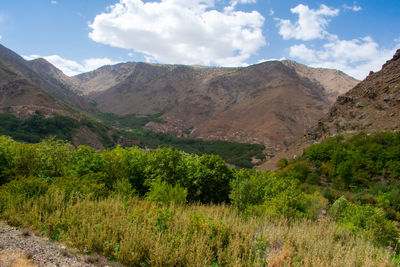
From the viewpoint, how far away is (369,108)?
3534 cm

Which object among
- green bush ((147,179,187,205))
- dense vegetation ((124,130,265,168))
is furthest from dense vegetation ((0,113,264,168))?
green bush ((147,179,187,205))

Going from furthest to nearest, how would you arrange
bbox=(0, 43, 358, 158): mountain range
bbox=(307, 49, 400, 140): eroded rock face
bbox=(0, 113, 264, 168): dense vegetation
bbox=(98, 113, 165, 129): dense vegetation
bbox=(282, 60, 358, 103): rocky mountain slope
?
bbox=(282, 60, 358, 103): rocky mountain slope
bbox=(98, 113, 165, 129): dense vegetation
bbox=(0, 43, 358, 158): mountain range
bbox=(0, 113, 264, 168): dense vegetation
bbox=(307, 49, 400, 140): eroded rock face

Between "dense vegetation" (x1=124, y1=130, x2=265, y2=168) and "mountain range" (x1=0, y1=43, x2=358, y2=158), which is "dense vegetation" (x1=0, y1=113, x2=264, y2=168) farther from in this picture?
"mountain range" (x1=0, y1=43, x2=358, y2=158)

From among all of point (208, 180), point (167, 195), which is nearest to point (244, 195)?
point (208, 180)

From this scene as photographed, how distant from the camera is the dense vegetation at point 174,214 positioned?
14.5ft

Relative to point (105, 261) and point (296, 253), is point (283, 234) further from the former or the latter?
point (105, 261)

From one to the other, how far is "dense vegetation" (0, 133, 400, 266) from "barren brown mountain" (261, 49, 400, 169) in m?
24.0

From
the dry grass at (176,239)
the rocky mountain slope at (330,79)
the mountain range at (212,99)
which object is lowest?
the dry grass at (176,239)

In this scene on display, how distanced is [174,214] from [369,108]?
39.8 metres

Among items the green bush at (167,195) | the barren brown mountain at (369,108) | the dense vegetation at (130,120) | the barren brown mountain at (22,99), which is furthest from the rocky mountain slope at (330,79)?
the green bush at (167,195)

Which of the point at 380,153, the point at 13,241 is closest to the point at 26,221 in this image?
A: the point at 13,241

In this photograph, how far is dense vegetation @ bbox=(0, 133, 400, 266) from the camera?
14.5 ft

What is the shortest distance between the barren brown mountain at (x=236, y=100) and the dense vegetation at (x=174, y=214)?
276 ft

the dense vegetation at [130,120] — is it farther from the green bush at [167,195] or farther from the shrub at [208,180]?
the green bush at [167,195]
